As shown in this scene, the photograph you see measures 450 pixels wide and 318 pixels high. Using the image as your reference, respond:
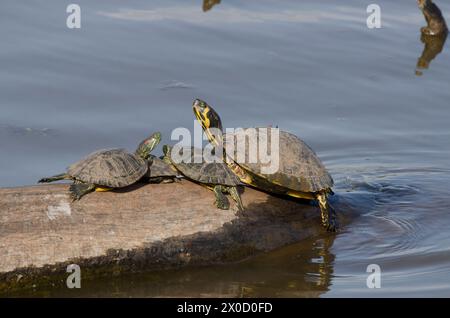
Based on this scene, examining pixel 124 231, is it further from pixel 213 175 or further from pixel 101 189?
pixel 213 175

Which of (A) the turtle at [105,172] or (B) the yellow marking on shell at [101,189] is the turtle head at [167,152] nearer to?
(A) the turtle at [105,172]

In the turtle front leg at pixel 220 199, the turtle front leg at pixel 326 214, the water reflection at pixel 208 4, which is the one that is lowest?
the turtle front leg at pixel 326 214

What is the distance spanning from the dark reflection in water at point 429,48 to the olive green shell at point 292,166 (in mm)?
4349

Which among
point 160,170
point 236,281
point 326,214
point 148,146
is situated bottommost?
point 236,281

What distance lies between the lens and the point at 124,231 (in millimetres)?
5613

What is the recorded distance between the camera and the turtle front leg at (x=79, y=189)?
5.70m

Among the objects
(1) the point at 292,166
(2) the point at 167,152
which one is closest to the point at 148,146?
(2) the point at 167,152

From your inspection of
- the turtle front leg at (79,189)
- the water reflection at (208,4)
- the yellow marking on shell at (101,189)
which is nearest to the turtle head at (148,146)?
the yellow marking on shell at (101,189)

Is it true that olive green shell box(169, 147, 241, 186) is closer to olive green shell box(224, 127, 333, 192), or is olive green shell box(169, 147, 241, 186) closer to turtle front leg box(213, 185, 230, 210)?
turtle front leg box(213, 185, 230, 210)

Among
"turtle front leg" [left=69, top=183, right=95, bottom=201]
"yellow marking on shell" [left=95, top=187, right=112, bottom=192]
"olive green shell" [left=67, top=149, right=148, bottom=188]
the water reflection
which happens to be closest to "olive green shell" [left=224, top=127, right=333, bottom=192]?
"olive green shell" [left=67, top=149, right=148, bottom=188]

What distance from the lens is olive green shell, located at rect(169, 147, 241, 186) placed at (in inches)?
235

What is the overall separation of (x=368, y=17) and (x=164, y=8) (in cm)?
252

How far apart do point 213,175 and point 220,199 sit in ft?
0.56
